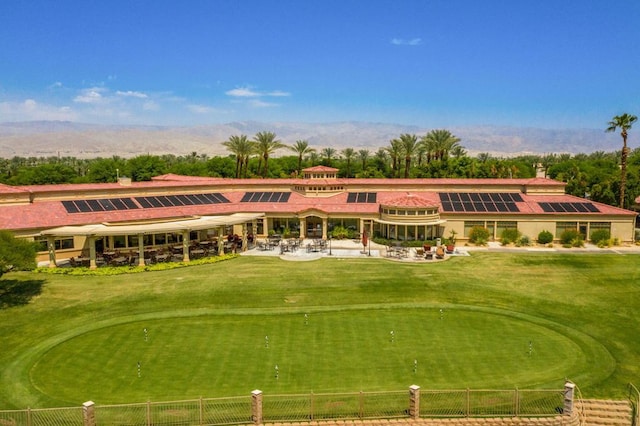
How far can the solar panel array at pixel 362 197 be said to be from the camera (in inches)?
2184

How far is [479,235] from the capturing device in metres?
49.7

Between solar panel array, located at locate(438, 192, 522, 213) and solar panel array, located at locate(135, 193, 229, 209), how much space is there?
25.2 meters

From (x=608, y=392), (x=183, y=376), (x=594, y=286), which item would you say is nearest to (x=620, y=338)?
(x=608, y=392)

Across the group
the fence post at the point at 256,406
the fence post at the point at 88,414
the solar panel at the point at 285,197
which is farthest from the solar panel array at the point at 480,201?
the fence post at the point at 88,414

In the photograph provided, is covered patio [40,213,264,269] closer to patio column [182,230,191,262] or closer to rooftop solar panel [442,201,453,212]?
patio column [182,230,191,262]

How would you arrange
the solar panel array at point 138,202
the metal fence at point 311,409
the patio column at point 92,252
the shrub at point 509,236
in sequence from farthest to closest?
the shrub at point 509,236 → the solar panel array at point 138,202 → the patio column at point 92,252 → the metal fence at point 311,409

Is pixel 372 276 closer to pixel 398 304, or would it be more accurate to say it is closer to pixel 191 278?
pixel 398 304

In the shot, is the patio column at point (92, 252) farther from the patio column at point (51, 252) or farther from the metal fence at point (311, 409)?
the metal fence at point (311, 409)

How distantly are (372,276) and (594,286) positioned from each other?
54.1ft

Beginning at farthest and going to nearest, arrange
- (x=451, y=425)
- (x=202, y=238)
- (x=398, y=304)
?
(x=202, y=238)
(x=398, y=304)
(x=451, y=425)

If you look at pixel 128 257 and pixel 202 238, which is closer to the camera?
pixel 128 257

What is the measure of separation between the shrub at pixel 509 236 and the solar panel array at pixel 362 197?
14305 millimetres

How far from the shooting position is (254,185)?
197ft

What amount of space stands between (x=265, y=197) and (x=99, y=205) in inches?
716
